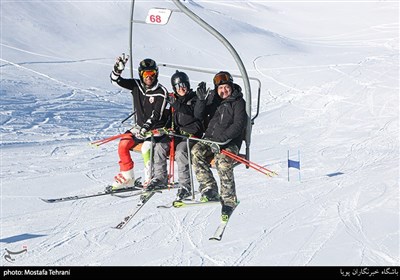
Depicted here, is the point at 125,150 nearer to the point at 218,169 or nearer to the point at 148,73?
the point at 148,73

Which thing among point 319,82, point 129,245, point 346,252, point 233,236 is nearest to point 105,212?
point 129,245

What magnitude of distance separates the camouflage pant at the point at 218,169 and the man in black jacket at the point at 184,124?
0.12 m

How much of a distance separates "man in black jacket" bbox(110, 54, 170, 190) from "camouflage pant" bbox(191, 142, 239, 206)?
1.33 feet

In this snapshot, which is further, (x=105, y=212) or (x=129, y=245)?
(x=105, y=212)

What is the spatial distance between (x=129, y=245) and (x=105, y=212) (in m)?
1.94

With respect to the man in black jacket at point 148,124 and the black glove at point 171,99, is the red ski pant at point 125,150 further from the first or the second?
the black glove at point 171,99

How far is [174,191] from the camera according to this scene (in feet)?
48.2

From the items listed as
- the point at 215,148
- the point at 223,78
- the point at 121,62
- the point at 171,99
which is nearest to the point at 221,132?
the point at 215,148

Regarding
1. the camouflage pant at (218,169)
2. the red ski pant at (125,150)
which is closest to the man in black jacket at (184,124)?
the camouflage pant at (218,169)

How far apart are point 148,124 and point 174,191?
→ 723cm

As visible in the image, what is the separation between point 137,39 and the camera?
34031 mm

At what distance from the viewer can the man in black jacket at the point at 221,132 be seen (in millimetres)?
7250
